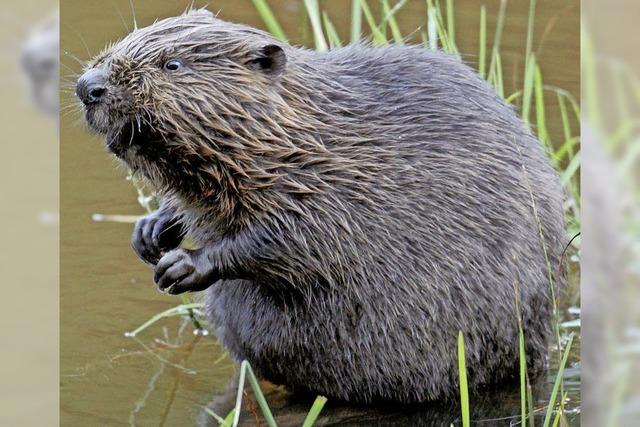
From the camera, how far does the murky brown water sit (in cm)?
260

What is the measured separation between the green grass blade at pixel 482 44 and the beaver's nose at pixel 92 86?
3.68 ft

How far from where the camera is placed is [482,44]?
2898mm

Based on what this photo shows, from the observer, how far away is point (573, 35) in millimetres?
2404

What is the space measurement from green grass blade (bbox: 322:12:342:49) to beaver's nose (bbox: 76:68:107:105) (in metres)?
0.97

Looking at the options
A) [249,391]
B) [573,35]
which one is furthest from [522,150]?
[249,391]

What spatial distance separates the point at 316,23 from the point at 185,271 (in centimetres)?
102

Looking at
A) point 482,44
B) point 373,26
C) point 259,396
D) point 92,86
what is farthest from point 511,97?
point 259,396

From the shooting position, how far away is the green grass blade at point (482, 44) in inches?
110

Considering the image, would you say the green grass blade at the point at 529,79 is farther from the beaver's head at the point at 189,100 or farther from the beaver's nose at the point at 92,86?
the beaver's nose at the point at 92,86

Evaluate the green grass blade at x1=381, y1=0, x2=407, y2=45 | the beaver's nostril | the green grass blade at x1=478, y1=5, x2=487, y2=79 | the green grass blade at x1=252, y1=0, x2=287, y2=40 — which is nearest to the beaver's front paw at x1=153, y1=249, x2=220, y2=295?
the beaver's nostril

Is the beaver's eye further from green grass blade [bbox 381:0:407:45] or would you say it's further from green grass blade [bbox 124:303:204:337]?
green grass blade [bbox 124:303:204:337]

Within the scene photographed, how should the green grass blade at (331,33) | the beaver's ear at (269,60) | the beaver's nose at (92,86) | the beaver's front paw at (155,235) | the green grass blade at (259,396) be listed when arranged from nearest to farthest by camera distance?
the green grass blade at (259,396) < the beaver's nose at (92,86) < the beaver's ear at (269,60) < the beaver's front paw at (155,235) < the green grass blade at (331,33)
